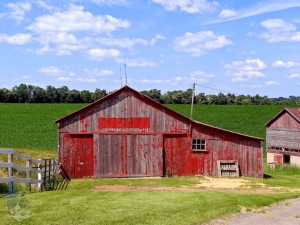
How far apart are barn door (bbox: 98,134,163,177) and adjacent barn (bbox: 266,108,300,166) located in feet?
58.6

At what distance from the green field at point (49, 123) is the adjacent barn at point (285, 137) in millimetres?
19024

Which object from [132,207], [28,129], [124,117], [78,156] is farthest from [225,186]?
[28,129]

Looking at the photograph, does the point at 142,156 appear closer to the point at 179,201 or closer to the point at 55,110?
the point at 179,201

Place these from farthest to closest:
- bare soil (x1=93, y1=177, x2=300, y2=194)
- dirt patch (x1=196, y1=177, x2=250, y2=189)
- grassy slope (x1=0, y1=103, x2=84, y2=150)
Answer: grassy slope (x1=0, y1=103, x2=84, y2=150) < dirt patch (x1=196, y1=177, x2=250, y2=189) < bare soil (x1=93, y1=177, x2=300, y2=194)

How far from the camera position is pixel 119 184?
73.6 feet

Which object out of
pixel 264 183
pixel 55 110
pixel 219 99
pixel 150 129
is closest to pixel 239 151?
pixel 264 183

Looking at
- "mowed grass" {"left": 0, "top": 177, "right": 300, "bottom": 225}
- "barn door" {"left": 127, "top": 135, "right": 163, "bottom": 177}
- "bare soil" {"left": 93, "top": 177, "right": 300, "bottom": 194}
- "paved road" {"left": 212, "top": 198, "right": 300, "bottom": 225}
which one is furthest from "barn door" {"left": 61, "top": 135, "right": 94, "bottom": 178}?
"paved road" {"left": 212, "top": 198, "right": 300, "bottom": 225}

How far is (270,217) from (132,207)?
409 centimetres

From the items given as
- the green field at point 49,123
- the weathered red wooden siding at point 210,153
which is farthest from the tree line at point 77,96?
the weathered red wooden siding at point 210,153

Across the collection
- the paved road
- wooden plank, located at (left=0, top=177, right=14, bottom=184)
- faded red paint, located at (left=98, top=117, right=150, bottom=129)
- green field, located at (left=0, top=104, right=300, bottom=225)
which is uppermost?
faded red paint, located at (left=98, top=117, right=150, bottom=129)

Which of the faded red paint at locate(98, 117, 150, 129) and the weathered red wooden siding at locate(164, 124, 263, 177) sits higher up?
the faded red paint at locate(98, 117, 150, 129)

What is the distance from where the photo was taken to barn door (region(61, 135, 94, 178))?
2548 cm

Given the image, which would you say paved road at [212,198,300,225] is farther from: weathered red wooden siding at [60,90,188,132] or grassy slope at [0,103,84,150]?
grassy slope at [0,103,84,150]

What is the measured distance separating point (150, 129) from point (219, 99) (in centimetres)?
10034
